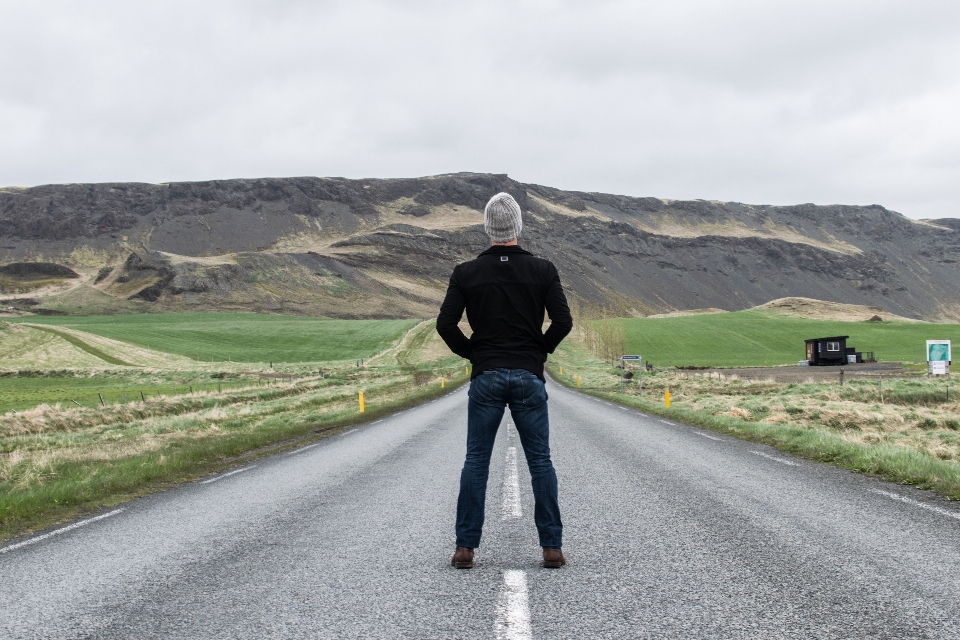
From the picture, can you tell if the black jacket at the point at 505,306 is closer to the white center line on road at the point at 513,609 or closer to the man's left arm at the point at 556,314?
the man's left arm at the point at 556,314

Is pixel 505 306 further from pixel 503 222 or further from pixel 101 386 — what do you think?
pixel 101 386

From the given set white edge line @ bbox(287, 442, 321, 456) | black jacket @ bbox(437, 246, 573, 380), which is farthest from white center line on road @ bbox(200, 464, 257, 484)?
black jacket @ bbox(437, 246, 573, 380)

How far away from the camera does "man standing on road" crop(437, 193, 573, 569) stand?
5.04 meters

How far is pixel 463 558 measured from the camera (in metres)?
4.99

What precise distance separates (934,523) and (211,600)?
6.17m

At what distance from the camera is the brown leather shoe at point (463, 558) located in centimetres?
499

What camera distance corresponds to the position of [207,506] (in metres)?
8.04

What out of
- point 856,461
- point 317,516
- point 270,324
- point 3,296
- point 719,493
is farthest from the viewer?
point 3,296

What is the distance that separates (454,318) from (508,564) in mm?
1920

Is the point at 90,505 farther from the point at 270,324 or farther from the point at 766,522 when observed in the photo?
the point at 270,324

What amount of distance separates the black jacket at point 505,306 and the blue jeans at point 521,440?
12 centimetres

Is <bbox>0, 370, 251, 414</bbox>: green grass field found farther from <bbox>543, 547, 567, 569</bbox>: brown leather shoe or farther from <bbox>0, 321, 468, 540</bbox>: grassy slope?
<bbox>543, 547, 567, 569</bbox>: brown leather shoe

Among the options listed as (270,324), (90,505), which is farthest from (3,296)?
(90,505)

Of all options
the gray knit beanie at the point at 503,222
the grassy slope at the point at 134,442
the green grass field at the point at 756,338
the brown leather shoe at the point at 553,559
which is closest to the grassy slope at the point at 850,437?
the brown leather shoe at the point at 553,559
